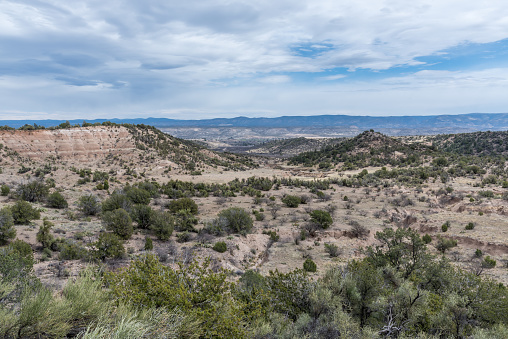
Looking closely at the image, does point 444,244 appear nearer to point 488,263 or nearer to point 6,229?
point 488,263

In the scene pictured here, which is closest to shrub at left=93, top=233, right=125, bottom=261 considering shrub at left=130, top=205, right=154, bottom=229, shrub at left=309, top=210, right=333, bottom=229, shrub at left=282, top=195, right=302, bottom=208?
shrub at left=130, top=205, right=154, bottom=229

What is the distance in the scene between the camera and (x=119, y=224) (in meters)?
15.6

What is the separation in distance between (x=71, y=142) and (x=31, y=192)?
28043mm

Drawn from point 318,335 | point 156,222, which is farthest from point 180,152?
point 318,335

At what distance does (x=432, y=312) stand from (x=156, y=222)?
14259 mm

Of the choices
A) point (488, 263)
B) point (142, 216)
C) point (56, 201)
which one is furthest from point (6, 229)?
point (488, 263)

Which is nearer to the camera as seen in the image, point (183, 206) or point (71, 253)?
point (71, 253)

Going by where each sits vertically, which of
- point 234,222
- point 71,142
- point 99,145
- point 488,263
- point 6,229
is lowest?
point 488,263

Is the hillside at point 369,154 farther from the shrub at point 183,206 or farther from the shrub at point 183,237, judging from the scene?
the shrub at point 183,237

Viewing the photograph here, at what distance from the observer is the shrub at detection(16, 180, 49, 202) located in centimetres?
2128

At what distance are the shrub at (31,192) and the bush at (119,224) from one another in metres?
10.0

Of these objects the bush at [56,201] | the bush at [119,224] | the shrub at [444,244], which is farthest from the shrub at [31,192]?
the shrub at [444,244]

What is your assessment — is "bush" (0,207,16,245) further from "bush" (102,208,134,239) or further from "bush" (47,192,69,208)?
"bush" (47,192,69,208)

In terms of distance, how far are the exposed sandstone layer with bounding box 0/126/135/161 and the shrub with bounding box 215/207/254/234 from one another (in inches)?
1386
